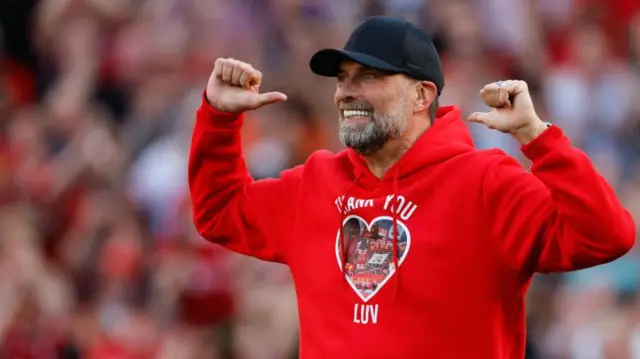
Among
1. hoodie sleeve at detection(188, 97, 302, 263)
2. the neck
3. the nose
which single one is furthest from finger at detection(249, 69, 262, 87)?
the neck

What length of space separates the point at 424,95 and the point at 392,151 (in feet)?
0.71

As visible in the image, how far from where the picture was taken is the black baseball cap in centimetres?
472

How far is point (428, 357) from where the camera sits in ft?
14.8

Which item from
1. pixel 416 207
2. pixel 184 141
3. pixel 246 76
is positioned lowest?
pixel 184 141

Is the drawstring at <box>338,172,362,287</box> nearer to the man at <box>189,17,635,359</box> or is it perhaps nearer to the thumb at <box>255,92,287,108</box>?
the man at <box>189,17,635,359</box>

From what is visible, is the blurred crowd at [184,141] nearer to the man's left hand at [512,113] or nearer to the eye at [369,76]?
the eye at [369,76]

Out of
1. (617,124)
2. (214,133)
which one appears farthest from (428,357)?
(617,124)

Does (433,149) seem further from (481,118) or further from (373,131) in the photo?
(481,118)

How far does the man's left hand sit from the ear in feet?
1.50

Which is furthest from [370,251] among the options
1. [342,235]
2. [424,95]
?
[424,95]

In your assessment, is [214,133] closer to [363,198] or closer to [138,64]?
[363,198]

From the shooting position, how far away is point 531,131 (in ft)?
14.2

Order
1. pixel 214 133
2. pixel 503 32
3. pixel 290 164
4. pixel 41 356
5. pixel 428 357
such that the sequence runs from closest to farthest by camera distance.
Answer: pixel 428 357 < pixel 214 133 < pixel 41 356 < pixel 290 164 < pixel 503 32

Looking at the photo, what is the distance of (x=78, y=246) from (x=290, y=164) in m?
1.33
